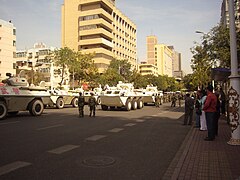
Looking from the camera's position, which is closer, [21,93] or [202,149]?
[202,149]

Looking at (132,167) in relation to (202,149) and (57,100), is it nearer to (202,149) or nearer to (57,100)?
(202,149)

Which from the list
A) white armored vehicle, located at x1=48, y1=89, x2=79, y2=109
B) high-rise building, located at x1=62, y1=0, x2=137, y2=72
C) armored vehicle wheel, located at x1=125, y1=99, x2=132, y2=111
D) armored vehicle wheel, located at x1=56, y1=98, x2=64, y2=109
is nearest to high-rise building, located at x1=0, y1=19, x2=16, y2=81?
high-rise building, located at x1=62, y1=0, x2=137, y2=72

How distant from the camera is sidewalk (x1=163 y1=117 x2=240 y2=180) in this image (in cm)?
542

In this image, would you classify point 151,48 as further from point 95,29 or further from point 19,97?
point 19,97

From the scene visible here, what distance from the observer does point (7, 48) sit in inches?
2670

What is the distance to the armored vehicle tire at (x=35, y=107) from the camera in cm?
1758

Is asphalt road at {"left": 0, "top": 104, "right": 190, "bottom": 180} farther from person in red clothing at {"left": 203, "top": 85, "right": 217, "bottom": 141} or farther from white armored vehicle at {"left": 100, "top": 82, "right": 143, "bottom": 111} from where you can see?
white armored vehicle at {"left": 100, "top": 82, "right": 143, "bottom": 111}

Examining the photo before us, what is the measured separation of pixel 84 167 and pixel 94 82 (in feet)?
165

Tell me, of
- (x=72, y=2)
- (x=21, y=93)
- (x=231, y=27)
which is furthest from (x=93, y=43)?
(x=231, y=27)

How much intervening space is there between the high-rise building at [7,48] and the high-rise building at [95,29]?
1643 centimetres

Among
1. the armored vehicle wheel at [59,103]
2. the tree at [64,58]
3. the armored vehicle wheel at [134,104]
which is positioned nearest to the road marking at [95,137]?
the armored vehicle wheel at [134,104]

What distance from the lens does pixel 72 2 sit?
3201 inches

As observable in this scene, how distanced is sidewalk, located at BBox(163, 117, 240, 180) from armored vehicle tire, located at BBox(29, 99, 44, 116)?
460 inches

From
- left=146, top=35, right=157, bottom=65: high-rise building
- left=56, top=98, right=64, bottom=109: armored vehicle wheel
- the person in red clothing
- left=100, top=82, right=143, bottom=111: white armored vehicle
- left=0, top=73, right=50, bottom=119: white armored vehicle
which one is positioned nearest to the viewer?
the person in red clothing
